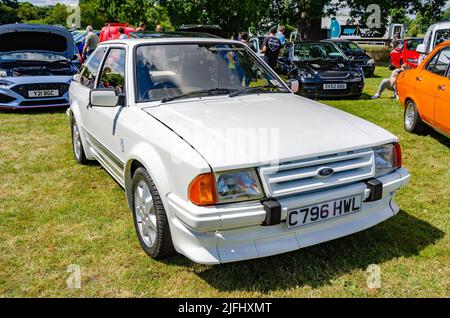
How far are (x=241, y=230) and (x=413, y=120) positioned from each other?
4950 millimetres

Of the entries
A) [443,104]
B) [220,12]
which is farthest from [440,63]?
[220,12]

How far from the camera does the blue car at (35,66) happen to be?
7.68 m

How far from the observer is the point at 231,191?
234cm

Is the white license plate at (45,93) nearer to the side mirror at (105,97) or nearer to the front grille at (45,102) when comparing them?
the front grille at (45,102)

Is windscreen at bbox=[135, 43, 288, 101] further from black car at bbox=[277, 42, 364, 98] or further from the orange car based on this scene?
black car at bbox=[277, 42, 364, 98]

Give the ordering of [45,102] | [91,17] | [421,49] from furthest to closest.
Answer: [91,17] < [421,49] < [45,102]

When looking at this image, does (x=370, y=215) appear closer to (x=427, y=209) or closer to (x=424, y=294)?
(x=424, y=294)

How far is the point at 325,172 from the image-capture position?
98.8 inches

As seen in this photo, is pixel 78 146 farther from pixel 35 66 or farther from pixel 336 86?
pixel 336 86

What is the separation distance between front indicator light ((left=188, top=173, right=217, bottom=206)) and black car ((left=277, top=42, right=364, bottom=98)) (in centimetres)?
739

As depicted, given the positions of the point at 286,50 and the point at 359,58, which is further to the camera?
the point at 359,58

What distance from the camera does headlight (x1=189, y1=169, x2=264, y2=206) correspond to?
2289 mm
